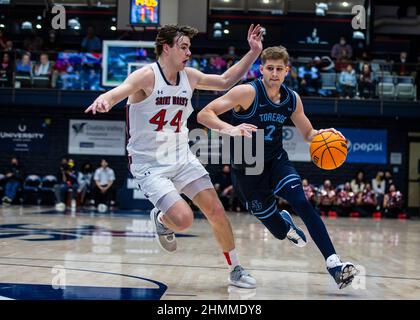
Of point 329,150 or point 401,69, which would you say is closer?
point 329,150

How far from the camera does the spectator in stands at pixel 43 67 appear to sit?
18094 mm

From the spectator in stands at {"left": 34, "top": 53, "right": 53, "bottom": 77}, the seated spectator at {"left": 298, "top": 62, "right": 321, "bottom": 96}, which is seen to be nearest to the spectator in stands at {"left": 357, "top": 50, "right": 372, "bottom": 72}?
the seated spectator at {"left": 298, "top": 62, "right": 321, "bottom": 96}

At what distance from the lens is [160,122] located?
5324 millimetres

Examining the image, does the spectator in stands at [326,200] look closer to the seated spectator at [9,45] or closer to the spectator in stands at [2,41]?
the seated spectator at [9,45]

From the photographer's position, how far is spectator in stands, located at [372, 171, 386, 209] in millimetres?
18953

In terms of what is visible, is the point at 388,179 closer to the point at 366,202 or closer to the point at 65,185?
the point at 366,202

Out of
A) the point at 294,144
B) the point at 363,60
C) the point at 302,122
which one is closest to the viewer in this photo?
the point at 302,122

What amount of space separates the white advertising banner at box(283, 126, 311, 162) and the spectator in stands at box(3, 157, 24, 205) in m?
7.81

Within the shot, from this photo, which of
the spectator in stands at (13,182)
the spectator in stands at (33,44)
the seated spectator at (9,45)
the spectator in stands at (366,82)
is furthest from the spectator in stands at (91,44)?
the spectator in stands at (366,82)

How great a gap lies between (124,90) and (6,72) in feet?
47.6

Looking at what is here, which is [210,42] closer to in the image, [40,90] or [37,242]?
[40,90]

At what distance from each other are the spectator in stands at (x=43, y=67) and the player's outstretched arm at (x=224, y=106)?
13.3 meters

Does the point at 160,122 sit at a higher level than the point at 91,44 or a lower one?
lower

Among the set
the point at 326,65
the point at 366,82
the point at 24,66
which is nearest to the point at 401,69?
the point at 366,82
